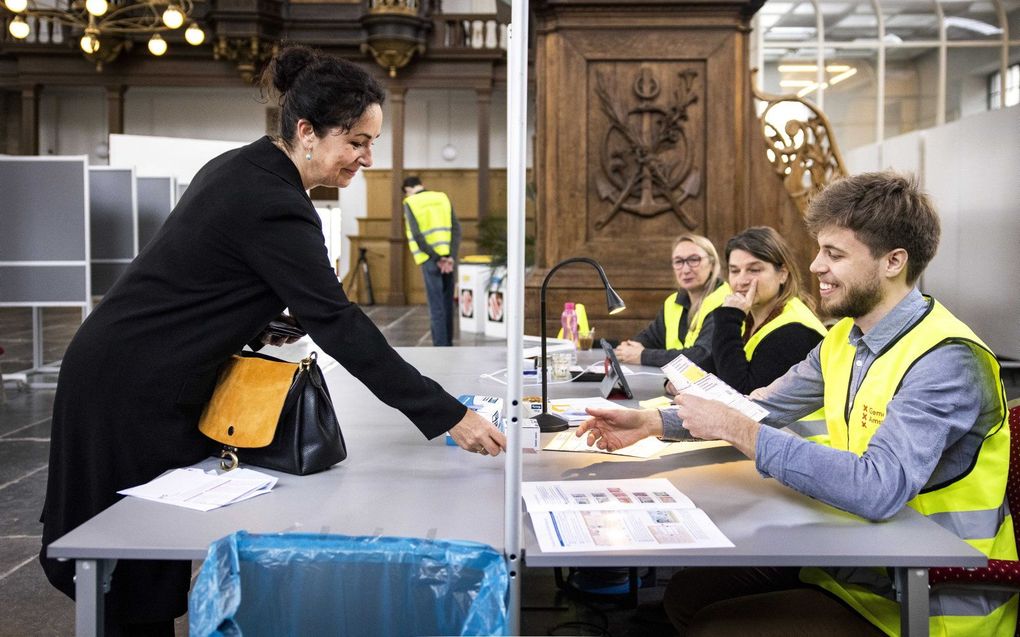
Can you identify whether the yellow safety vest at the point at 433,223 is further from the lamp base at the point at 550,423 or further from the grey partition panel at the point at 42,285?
the lamp base at the point at 550,423

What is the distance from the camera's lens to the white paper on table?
2671 mm

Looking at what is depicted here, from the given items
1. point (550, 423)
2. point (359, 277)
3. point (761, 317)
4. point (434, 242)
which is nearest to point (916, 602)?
point (550, 423)

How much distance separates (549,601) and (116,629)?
5.70ft

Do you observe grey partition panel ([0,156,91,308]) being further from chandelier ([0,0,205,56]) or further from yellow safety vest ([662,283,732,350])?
yellow safety vest ([662,283,732,350])

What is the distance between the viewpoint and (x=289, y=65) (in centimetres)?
212

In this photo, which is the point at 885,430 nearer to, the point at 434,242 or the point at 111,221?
the point at 111,221

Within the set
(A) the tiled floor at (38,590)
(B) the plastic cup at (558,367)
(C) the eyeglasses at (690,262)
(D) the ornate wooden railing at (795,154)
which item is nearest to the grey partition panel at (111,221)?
(A) the tiled floor at (38,590)

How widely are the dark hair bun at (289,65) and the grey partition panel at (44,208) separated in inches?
242

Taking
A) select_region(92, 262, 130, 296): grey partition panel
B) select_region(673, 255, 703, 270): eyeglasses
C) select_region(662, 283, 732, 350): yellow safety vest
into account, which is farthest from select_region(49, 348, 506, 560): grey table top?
select_region(92, 262, 130, 296): grey partition panel

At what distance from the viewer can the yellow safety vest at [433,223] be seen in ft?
33.0

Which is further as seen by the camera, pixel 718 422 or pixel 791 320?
pixel 791 320

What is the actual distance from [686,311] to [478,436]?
2.58 metres

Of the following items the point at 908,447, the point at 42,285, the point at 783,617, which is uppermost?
the point at 42,285

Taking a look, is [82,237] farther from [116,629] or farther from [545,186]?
[116,629]
